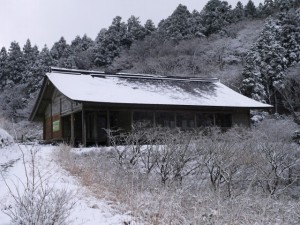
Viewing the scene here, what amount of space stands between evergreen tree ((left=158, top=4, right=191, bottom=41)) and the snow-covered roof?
24680 millimetres

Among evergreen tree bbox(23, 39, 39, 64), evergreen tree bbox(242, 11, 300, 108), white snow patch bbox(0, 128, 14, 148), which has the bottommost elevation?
white snow patch bbox(0, 128, 14, 148)

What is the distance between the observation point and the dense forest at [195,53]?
32.3 m

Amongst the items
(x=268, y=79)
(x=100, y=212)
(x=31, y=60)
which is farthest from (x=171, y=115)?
(x=31, y=60)

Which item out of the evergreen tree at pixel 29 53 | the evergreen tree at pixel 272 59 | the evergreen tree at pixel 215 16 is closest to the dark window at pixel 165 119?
the evergreen tree at pixel 272 59

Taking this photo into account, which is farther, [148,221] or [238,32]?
[238,32]

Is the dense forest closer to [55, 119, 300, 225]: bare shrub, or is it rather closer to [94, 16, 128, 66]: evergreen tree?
[94, 16, 128, 66]: evergreen tree

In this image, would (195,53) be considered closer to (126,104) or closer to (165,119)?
(165,119)

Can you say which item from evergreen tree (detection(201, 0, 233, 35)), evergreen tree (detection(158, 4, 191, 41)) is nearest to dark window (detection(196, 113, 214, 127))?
evergreen tree (detection(158, 4, 191, 41))

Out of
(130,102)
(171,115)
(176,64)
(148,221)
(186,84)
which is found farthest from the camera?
(176,64)

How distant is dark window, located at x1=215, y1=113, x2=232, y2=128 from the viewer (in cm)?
2312

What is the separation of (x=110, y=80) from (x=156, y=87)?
9.38ft

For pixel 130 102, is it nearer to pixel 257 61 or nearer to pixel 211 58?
pixel 257 61

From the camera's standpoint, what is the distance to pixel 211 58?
43.7 m

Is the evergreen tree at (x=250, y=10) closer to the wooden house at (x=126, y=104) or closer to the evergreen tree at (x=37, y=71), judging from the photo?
the evergreen tree at (x=37, y=71)
